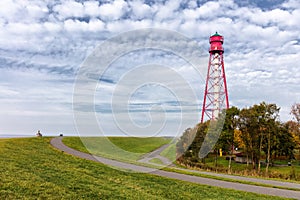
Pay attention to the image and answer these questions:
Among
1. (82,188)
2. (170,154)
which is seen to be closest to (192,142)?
(170,154)

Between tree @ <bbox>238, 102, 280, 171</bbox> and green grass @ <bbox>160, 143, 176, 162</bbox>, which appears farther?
green grass @ <bbox>160, 143, 176, 162</bbox>

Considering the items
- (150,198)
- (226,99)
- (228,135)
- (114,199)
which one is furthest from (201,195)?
(226,99)

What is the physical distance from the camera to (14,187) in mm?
12219

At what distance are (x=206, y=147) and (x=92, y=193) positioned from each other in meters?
43.3

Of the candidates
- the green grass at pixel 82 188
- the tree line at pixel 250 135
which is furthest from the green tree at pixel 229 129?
the green grass at pixel 82 188

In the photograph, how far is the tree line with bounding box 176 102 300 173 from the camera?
47.4 meters

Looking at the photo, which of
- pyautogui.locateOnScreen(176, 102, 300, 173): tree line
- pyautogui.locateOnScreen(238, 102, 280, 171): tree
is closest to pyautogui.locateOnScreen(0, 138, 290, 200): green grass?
pyautogui.locateOnScreen(176, 102, 300, 173): tree line

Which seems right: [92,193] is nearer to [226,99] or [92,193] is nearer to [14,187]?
[14,187]

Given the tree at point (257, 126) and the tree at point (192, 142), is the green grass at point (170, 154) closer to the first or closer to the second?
the tree at point (192, 142)

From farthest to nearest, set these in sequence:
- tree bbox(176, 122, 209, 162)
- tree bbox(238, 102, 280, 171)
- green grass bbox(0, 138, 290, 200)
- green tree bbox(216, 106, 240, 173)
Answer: tree bbox(176, 122, 209, 162), green tree bbox(216, 106, 240, 173), tree bbox(238, 102, 280, 171), green grass bbox(0, 138, 290, 200)

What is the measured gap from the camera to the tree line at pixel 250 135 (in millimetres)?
47438

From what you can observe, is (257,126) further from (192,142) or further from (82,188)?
(82,188)

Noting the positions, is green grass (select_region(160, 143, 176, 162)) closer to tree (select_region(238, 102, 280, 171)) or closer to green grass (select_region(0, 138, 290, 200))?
tree (select_region(238, 102, 280, 171))

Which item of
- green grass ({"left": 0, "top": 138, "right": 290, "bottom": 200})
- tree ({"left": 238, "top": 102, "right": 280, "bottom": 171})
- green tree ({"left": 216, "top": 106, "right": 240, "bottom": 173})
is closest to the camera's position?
green grass ({"left": 0, "top": 138, "right": 290, "bottom": 200})
